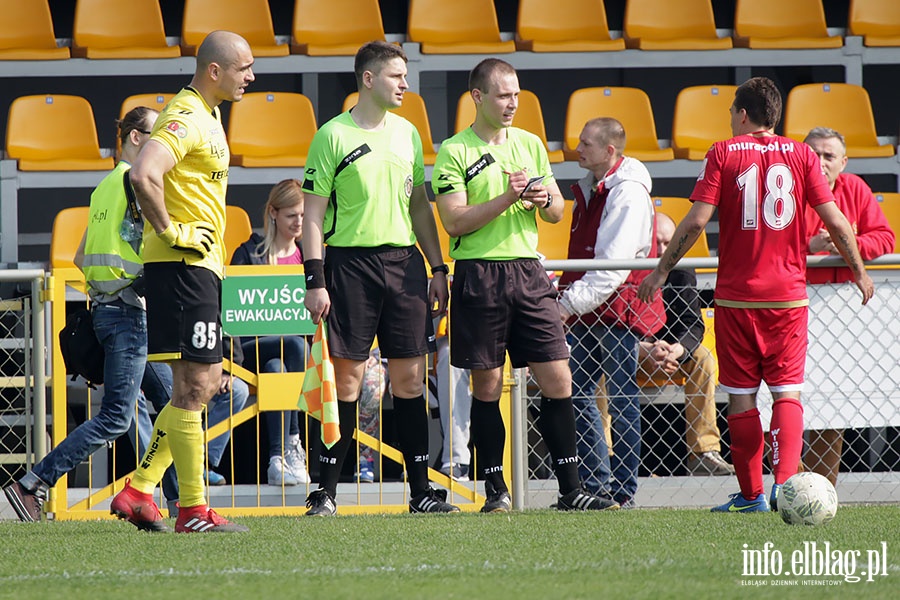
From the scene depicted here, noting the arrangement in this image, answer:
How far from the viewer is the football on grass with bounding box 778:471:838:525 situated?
4.37 m

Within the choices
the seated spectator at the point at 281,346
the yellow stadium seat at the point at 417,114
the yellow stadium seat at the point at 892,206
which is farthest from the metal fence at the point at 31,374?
the yellow stadium seat at the point at 892,206

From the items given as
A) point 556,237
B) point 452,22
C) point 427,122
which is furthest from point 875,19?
point 427,122

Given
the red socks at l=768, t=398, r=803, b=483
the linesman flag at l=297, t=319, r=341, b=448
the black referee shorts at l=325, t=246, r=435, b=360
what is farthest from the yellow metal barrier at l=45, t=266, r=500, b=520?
the red socks at l=768, t=398, r=803, b=483

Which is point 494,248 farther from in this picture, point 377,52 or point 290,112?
point 290,112

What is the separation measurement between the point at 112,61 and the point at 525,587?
257 inches

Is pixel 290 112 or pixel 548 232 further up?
pixel 290 112

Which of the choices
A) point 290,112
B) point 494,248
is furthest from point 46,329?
point 290,112

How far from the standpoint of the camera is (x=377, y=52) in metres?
5.19

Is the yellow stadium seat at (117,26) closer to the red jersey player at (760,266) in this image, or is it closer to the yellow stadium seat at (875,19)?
the red jersey player at (760,266)

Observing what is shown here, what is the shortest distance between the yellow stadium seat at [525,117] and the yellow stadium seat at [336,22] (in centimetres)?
103

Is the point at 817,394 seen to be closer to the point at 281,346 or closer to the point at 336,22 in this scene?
the point at 281,346

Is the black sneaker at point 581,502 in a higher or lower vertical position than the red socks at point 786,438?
lower

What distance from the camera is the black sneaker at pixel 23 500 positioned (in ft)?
17.1

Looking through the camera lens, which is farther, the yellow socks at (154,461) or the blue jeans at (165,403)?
the blue jeans at (165,403)
